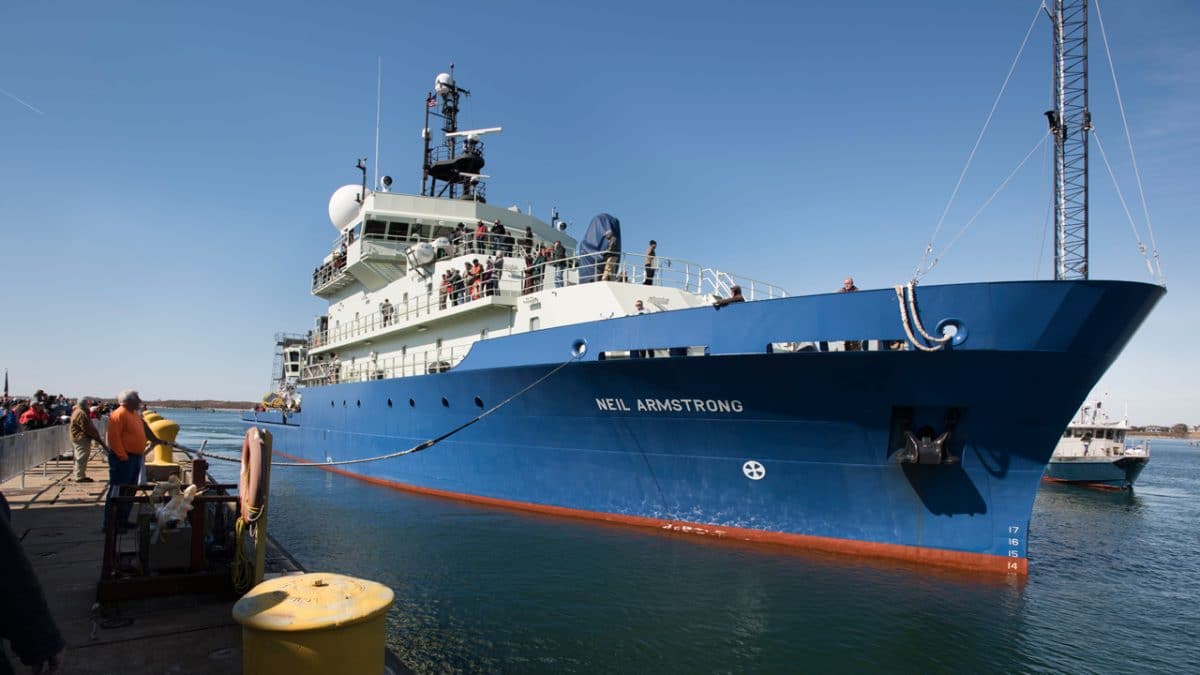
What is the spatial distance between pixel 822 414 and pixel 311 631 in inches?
327

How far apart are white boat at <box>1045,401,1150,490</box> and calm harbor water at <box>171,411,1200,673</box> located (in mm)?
16175

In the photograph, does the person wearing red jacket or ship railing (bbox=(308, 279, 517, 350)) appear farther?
the person wearing red jacket

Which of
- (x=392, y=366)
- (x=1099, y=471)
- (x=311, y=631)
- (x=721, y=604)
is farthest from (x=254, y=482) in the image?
(x=1099, y=471)

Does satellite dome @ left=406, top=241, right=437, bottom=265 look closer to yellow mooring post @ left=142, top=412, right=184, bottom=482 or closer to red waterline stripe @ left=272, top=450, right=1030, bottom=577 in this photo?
red waterline stripe @ left=272, top=450, right=1030, bottom=577

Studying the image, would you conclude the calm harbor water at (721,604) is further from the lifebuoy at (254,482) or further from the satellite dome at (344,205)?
the satellite dome at (344,205)

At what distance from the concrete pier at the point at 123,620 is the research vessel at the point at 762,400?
12.0ft

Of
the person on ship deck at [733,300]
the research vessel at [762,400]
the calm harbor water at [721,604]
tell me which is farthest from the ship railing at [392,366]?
the person on ship deck at [733,300]

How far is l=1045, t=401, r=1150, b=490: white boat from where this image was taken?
1062 inches

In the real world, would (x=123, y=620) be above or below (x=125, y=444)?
below

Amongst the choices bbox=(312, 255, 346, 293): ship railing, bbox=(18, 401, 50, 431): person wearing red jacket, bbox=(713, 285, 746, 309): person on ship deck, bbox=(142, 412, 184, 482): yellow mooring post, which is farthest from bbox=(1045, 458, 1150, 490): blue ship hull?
bbox=(18, 401, 50, 431): person wearing red jacket

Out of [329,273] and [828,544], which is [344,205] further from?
[828,544]

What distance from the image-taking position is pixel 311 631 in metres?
3.39

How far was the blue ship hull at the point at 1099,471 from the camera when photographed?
26875 mm

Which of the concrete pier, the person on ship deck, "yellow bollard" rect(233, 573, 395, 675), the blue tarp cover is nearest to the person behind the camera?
"yellow bollard" rect(233, 573, 395, 675)
